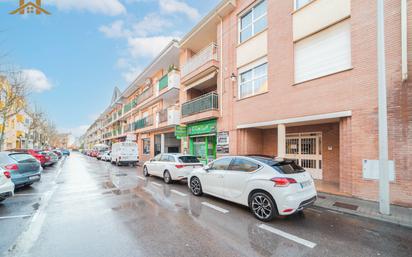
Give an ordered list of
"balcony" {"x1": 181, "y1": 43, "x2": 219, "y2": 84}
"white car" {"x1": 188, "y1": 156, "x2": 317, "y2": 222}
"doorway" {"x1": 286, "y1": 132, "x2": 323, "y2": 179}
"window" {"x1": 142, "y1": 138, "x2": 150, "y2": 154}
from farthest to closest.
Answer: "window" {"x1": 142, "y1": 138, "x2": 150, "y2": 154}
"balcony" {"x1": 181, "y1": 43, "x2": 219, "y2": 84}
"doorway" {"x1": 286, "y1": 132, "x2": 323, "y2": 179}
"white car" {"x1": 188, "y1": 156, "x2": 317, "y2": 222}

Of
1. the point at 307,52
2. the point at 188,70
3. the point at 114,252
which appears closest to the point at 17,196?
the point at 114,252

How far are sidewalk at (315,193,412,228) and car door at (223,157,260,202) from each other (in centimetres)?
Answer: 257

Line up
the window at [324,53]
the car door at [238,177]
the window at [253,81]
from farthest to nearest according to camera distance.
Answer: the window at [253,81] < the window at [324,53] < the car door at [238,177]

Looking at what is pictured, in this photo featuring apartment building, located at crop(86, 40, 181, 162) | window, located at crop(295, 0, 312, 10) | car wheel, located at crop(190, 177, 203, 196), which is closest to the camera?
car wheel, located at crop(190, 177, 203, 196)

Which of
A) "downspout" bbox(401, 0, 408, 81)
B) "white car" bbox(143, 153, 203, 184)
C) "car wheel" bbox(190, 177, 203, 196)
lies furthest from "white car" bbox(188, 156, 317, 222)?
"downspout" bbox(401, 0, 408, 81)

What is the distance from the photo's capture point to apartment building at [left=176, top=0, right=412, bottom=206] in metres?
5.60

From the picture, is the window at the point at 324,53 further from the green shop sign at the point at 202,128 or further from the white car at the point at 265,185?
the green shop sign at the point at 202,128

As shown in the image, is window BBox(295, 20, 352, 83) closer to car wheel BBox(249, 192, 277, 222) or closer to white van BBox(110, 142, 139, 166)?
car wheel BBox(249, 192, 277, 222)

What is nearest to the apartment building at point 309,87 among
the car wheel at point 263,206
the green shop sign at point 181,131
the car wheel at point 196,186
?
the green shop sign at point 181,131

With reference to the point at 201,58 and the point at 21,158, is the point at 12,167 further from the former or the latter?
the point at 201,58

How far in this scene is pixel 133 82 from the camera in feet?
77.8

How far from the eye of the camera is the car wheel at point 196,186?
655 centimetres

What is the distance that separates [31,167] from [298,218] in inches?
402

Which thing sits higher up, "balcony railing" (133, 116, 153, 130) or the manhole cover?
"balcony railing" (133, 116, 153, 130)
